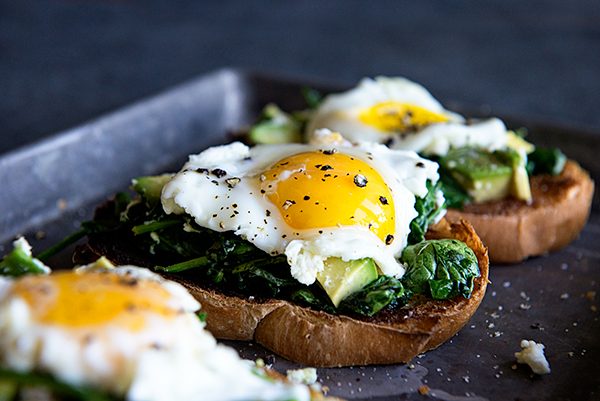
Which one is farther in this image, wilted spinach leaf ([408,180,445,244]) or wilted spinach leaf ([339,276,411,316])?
wilted spinach leaf ([408,180,445,244])

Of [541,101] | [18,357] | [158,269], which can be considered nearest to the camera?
[18,357]

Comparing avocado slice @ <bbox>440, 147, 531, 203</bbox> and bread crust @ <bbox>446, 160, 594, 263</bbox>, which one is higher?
avocado slice @ <bbox>440, 147, 531, 203</bbox>

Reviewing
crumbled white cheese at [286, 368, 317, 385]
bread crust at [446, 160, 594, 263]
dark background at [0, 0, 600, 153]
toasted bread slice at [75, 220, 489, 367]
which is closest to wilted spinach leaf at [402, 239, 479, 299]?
toasted bread slice at [75, 220, 489, 367]

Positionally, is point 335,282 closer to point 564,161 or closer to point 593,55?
point 564,161

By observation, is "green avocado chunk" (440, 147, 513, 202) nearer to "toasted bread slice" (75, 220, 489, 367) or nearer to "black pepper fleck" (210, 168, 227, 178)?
"toasted bread slice" (75, 220, 489, 367)

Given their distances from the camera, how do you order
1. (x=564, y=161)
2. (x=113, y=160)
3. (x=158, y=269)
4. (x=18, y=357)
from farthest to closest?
(x=113, y=160)
(x=564, y=161)
(x=158, y=269)
(x=18, y=357)

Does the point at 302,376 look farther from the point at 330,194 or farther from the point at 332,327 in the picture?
the point at 330,194

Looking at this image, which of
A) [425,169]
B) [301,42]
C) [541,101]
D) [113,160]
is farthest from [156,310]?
[301,42]
